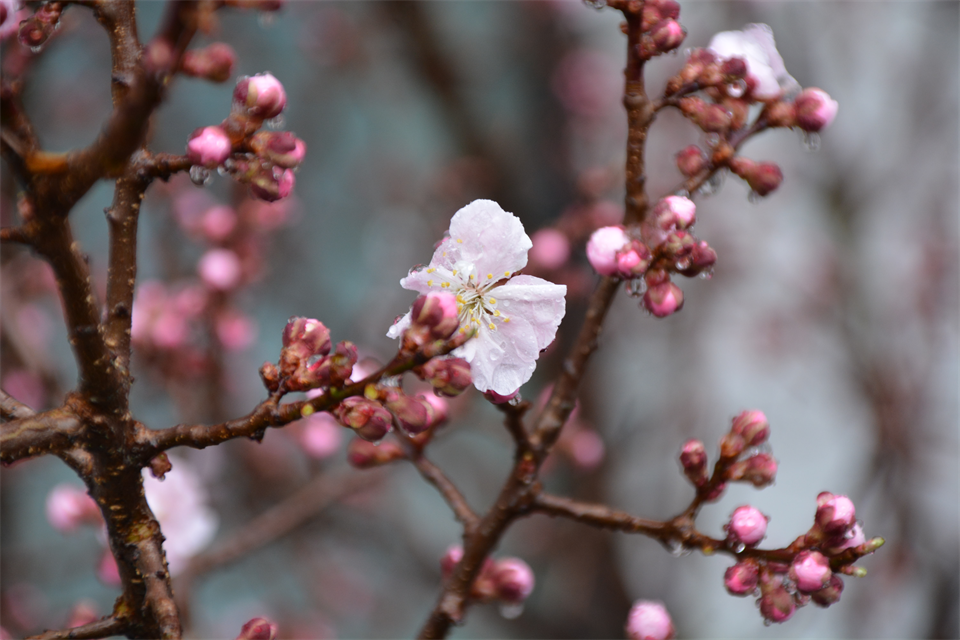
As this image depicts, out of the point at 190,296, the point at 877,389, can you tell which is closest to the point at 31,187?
the point at 190,296

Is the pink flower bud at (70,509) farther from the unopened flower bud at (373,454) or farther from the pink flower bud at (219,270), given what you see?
the unopened flower bud at (373,454)

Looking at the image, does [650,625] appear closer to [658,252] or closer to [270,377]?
[658,252]

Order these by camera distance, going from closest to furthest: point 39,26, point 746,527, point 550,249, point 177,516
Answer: point 39,26
point 746,527
point 177,516
point 550,249

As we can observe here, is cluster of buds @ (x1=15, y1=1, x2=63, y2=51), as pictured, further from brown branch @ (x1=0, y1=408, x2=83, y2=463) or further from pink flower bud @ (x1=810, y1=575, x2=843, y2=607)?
pink flower bud @ (x1=810, y1=575, x2=843, y2=607)

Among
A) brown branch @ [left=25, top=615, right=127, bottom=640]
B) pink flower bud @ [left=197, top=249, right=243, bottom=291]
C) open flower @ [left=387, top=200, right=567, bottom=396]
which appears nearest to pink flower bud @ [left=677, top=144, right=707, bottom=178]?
open flower @ [left=387, top=200, right=567, bottom=396]

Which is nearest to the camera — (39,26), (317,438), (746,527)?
(39,26)

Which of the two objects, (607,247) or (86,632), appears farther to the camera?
(607,247)

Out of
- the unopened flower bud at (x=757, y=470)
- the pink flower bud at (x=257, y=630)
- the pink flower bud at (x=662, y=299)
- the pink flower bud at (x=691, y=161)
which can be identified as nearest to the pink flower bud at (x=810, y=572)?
the unopened flower bud at (x=757, y=470)

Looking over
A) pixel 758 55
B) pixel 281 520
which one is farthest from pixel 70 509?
pixel 758 55
